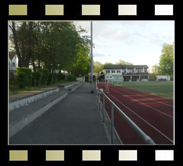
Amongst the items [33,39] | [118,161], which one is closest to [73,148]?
[118,161]

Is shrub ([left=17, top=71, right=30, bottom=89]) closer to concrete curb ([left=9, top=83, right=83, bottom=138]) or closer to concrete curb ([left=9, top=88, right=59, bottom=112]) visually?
concrete curb ([left=9, top=88, right=59, bottom=112])

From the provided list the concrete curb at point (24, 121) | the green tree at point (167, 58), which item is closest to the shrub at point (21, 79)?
the concrete curb at point (24, 121)

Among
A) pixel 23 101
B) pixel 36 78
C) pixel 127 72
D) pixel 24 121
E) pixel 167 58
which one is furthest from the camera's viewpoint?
pixel 127 72

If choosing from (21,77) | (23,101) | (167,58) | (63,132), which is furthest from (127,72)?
(63,132)

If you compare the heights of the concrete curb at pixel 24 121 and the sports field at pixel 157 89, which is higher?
the concrete curb at pixel 24 121

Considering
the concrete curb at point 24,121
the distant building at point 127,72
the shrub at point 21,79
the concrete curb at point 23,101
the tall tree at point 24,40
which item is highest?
the tall tree at point 24,40

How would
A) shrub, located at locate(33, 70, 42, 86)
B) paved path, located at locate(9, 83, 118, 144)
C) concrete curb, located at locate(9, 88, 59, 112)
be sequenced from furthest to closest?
1. shrub, located at locate(33, 70, 42, 86)
2. concrete curb, located at locate(9, 88, 59, 112)
3. paved path, located at locate(9, 83, 118, 144)

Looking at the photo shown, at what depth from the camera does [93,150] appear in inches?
91.8

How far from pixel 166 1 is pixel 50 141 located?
3760mm

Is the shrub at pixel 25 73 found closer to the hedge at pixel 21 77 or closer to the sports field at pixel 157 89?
the hedge at pixel 21 77

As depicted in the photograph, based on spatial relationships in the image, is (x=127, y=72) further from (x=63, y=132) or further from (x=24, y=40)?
(x=63, y=132)

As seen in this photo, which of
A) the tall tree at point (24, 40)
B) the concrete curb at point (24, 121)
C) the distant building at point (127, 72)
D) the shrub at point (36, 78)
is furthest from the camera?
the distant building at point (127, 72)

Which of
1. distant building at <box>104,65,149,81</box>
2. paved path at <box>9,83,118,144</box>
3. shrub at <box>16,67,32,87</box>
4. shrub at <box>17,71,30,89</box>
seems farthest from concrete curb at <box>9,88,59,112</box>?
distant building at <box>104,65,149,81</box>
